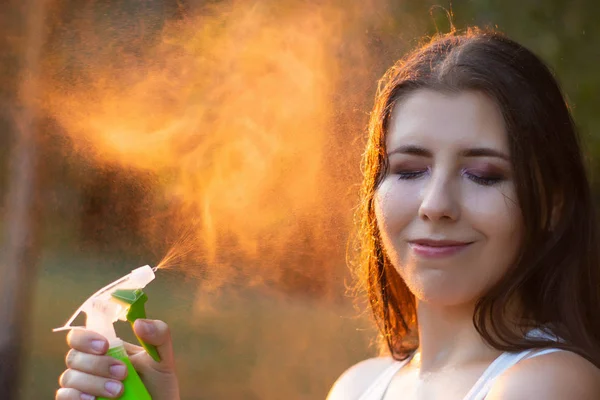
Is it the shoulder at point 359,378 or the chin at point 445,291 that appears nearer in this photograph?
the chin at point 445,291

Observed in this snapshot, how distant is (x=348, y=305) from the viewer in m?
3.89

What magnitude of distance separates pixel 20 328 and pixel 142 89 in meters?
1.55

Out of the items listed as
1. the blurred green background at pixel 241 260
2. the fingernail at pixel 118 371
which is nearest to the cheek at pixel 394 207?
the fingernail at pixel 118 371

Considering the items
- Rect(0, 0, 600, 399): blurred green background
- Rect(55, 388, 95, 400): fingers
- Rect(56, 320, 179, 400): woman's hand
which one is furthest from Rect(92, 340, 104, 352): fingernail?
Rect(0, 0, 600, 399): blurred green background

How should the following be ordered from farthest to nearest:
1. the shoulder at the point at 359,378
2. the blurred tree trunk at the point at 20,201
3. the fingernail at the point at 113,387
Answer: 1. the blurred tree trunk at the point at 20,201
2. the shoulder at the point at 359,378
3. the fingernail at the point at 113,387

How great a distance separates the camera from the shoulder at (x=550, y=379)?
5.96ft

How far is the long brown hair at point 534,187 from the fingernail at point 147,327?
2.12 ft

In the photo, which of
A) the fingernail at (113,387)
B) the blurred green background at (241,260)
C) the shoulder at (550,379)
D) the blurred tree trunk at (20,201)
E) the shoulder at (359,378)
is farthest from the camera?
the blurred tree trunk at (20,201)

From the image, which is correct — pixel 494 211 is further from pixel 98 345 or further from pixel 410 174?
pixel 98 345

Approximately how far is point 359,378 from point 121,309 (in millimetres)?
832

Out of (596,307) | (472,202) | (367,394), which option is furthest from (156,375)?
(596,307)

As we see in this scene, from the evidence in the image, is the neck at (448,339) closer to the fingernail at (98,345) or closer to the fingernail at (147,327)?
the fingernail at (147,327)

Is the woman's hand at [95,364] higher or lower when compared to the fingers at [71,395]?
higher

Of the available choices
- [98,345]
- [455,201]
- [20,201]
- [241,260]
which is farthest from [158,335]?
[20,201]
